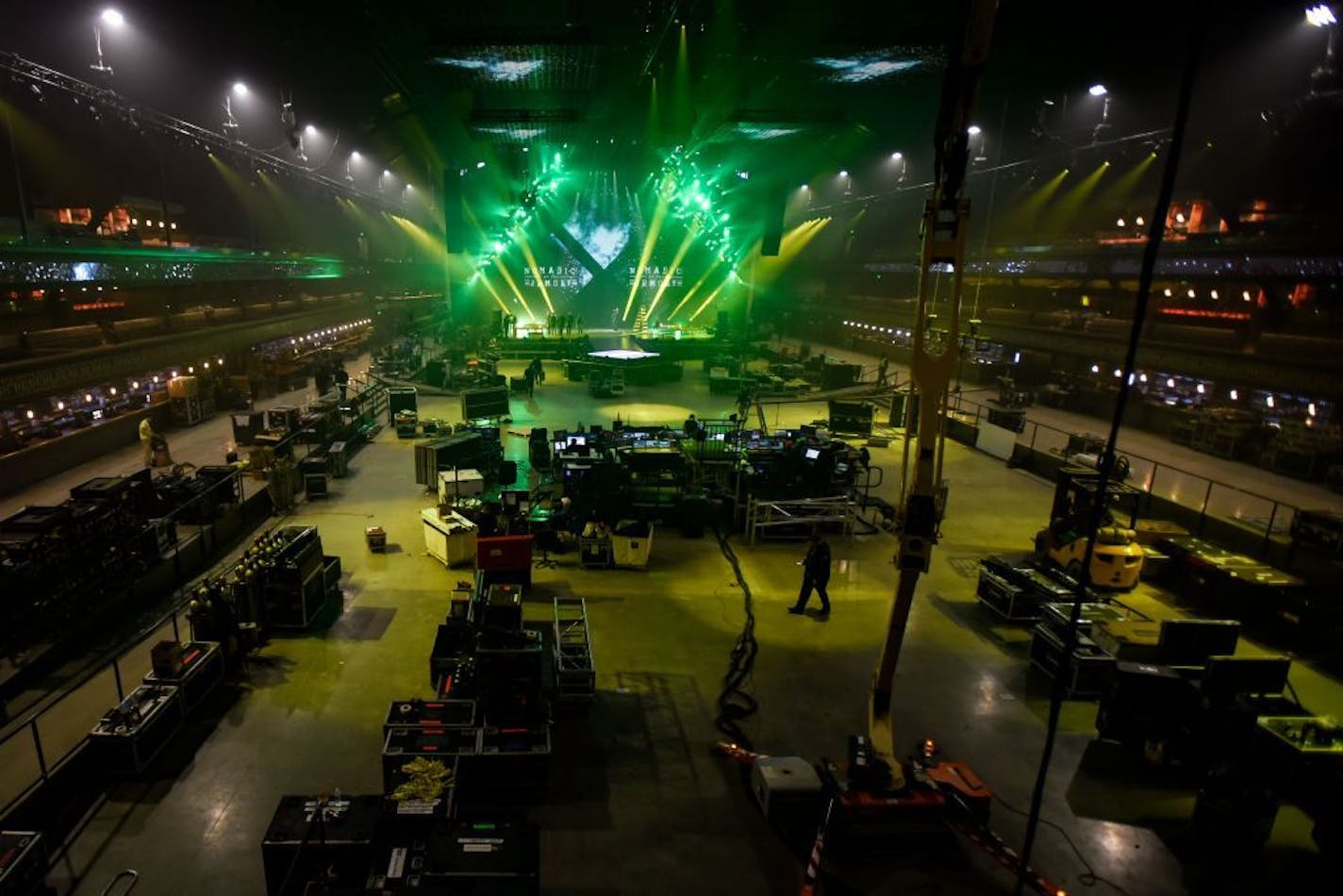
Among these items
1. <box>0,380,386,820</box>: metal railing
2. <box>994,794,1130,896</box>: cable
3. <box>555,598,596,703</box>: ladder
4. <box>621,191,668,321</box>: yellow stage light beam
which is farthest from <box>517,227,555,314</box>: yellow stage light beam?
<box>994,794,1130,896</box>: cable

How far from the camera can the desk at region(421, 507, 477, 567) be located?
12.2 m

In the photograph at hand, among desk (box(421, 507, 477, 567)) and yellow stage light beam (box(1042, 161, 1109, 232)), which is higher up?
yellow stage light beam (box(1042, 161, 1109, 232))

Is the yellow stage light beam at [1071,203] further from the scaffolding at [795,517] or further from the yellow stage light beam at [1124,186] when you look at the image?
the scaffolding at [795,517]

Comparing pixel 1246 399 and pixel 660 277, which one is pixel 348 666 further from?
pixel 660 277

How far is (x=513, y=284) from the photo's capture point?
151ft

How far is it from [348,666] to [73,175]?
76.6 feet

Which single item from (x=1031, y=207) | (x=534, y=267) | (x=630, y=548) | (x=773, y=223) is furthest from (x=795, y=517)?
(x=534, y=267)

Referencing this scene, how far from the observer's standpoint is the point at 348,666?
9094 millimetres

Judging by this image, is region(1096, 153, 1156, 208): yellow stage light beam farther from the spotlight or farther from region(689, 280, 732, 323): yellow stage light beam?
region(689, 280, 732, 323): yellow stage light beam

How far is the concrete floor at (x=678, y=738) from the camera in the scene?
6168mm

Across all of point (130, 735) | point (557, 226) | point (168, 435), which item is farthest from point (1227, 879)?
point (557, 226)

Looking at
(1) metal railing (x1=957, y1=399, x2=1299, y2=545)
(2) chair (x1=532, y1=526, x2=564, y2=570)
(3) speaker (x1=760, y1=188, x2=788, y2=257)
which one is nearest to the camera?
(2) chair (x1=532, y1=526, x2=564, y2=570)

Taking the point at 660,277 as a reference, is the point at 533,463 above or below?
below

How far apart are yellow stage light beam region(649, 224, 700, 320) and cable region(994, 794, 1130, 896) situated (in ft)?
135
